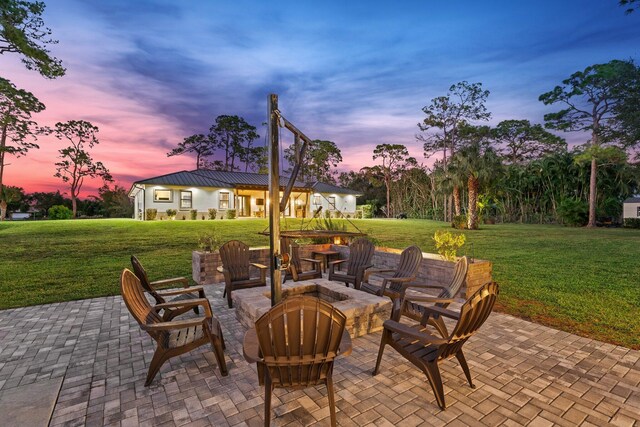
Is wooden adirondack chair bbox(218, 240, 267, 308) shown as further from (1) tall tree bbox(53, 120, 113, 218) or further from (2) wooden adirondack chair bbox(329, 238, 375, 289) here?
(1) tall tree bbox(53, 120, 113, 218)

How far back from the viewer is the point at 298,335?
2.16m

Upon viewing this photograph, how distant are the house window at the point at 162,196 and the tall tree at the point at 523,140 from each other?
38.8 m

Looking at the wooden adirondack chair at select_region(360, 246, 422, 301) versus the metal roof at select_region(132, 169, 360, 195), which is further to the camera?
the metal roof at select_region(132, 169, 360, 195)

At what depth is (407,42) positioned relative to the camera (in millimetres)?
15508

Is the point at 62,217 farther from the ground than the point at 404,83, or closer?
closer

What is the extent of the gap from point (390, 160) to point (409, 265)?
3906cm

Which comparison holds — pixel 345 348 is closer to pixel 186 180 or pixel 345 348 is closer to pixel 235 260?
pixel 235 260

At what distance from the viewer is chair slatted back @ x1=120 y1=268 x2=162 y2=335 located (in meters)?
2.83

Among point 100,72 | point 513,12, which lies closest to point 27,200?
point 100,72

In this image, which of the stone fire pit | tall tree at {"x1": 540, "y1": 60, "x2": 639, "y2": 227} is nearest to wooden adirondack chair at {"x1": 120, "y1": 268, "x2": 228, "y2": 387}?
the stone fire pit

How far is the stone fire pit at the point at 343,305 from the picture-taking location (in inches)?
154

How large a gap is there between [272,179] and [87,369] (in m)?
2.86

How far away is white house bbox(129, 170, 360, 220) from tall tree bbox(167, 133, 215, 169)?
14.5 meters

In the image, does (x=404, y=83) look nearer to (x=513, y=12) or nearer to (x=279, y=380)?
(x=513, y=12)
